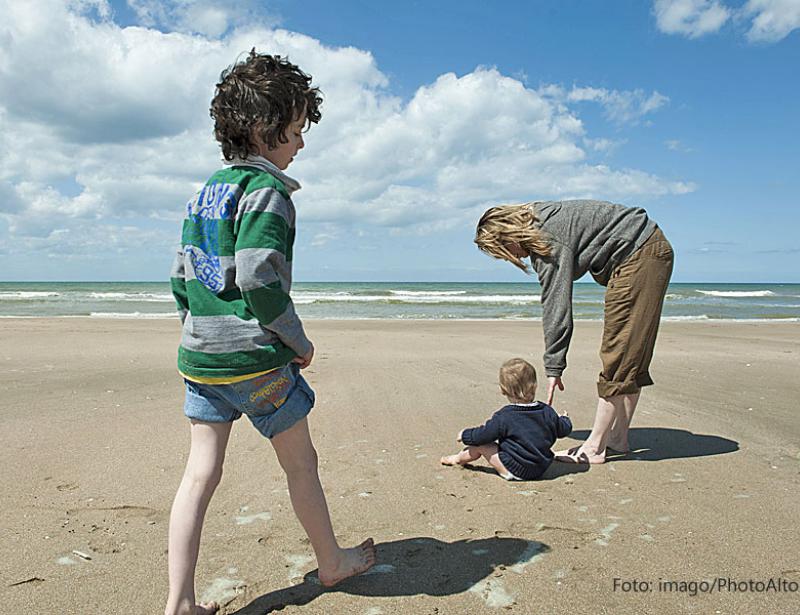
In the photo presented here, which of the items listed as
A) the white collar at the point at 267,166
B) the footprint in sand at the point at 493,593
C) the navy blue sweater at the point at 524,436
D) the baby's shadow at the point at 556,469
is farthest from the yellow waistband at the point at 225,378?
the baby's shadow at the point at 556,469

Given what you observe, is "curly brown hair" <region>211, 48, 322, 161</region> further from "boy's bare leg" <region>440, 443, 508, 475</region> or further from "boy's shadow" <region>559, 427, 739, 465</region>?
"boy's shadow" <region>559, 427, 739, 465</region>

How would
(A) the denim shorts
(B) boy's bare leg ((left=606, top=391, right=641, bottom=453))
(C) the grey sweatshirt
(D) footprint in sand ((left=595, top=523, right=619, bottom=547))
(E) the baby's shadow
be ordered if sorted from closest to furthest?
(A) the denim shorts
(D) footprint in sand ((left=595, top=523, right=619, bottom=547))
(E) the baby's shadow
(C) the grey sweatshirt
(B) boy's bare leg ((left=606, top=391, right=641, bottom=453))

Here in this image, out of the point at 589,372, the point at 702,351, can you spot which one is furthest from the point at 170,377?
the point at 702,351

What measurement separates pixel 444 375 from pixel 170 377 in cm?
306

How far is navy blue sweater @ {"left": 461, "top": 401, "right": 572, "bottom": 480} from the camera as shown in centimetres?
375

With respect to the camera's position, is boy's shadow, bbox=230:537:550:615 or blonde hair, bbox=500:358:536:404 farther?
blonde hair, bbox=500:358:536:404

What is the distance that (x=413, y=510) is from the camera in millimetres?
3291

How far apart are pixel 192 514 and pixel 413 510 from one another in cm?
138

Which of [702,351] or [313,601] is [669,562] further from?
[702,351]

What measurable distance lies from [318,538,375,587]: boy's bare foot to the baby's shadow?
4.62 feet

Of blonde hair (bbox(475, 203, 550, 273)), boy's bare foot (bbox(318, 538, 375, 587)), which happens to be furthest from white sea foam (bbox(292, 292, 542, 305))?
boy's bare foot (bbox(318, 538, 375, 587))

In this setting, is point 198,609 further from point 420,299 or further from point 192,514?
point 420,299

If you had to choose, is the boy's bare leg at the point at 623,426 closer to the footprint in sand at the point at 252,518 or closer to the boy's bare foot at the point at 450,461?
the boy's bare foot at the point at 450,461

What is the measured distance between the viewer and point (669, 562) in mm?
2645
